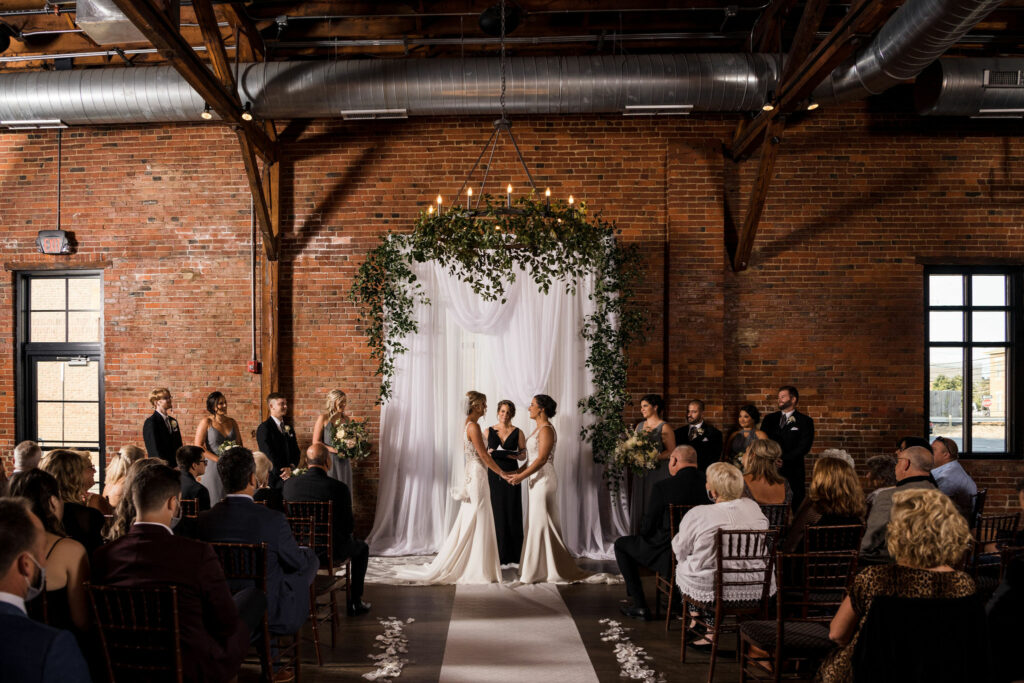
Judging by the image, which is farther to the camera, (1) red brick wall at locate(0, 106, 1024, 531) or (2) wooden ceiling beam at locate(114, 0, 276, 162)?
(1) red brick wall at locate(0, 106, 1024, 531)

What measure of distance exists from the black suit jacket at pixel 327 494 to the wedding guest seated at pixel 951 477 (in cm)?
423

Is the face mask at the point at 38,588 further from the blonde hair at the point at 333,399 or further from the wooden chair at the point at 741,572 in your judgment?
the blonde hair at the point at 333,399

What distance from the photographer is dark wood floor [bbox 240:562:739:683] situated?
14.0 feet

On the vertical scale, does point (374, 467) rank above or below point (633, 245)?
below

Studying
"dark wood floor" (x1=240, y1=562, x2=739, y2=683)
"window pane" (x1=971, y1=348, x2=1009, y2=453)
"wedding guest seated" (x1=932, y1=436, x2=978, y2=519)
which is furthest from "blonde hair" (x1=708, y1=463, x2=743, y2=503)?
"window pane" (x1=971, y1=348, x2=1009, y2=453)

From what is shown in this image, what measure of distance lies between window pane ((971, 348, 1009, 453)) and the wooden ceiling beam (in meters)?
8.01

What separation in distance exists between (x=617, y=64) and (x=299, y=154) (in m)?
3.56

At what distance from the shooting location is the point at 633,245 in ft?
26.1

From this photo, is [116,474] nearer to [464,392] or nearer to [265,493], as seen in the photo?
[265,493]

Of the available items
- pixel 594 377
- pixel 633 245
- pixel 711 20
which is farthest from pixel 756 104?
pixel 594 377

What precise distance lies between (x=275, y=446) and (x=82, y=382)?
2.90m

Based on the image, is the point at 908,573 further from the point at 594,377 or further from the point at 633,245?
the point at 633,245

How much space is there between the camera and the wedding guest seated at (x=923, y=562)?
2400 mm

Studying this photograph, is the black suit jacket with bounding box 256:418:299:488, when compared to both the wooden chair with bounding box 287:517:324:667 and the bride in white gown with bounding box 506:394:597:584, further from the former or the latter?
the wooden chair with bounding box 287:517:324:667
